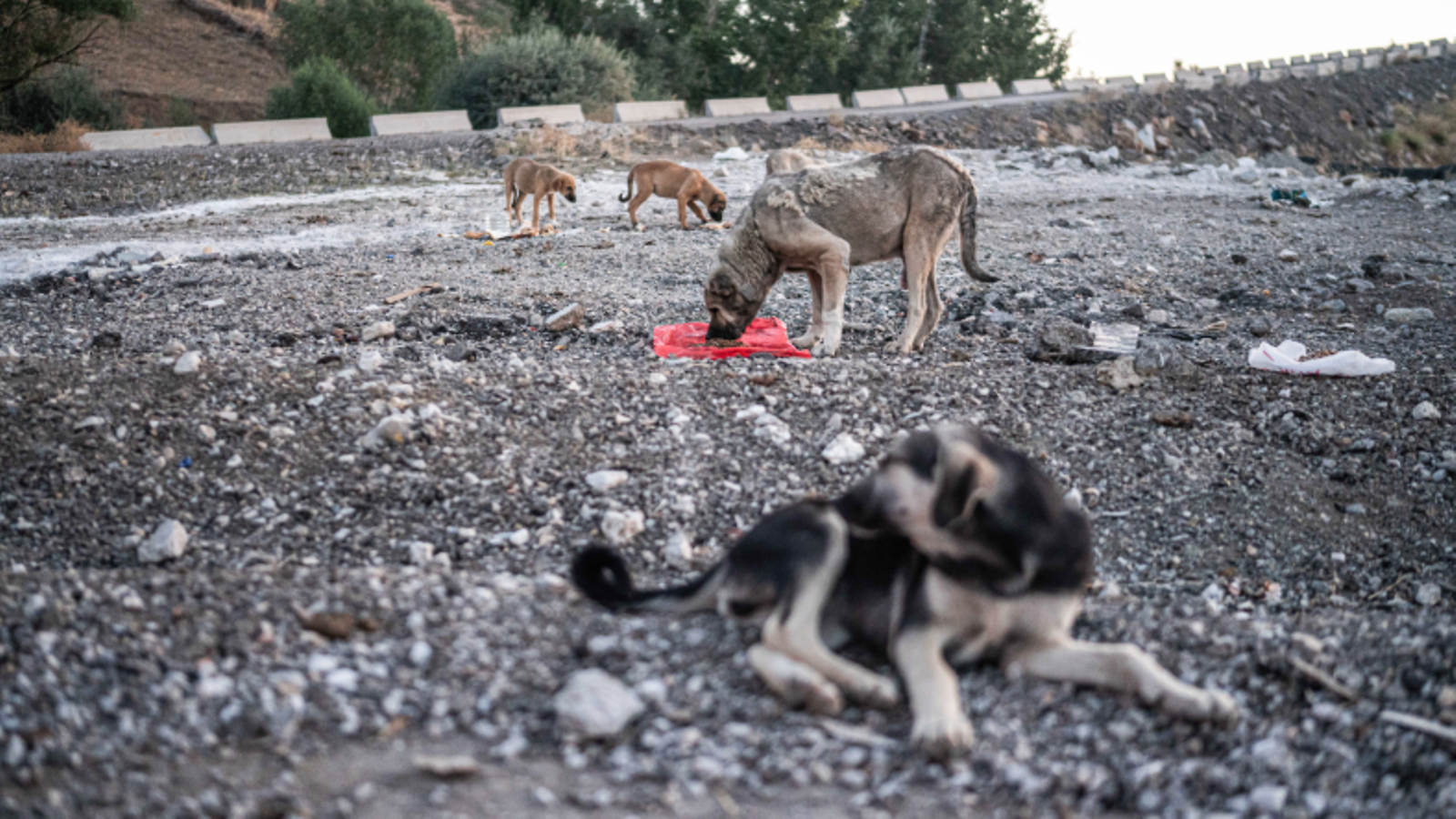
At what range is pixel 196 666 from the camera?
9.20 feet

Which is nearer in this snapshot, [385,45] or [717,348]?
[717,348]

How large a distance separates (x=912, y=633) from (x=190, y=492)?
12.7ft

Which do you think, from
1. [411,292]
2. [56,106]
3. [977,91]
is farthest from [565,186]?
[977,91]

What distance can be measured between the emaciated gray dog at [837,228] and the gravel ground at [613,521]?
2.28ft

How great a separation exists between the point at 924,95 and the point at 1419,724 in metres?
28.3

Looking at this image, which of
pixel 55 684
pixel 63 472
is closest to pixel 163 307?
pixel 63 472

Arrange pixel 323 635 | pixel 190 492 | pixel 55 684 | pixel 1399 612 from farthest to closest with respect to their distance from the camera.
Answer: pixel 190 492
pixel 1399 612
pixel 323 635
pixel 55 684

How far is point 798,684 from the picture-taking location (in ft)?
8.69

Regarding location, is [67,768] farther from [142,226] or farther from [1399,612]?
[142,226]

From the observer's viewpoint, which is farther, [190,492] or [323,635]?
[190,492]

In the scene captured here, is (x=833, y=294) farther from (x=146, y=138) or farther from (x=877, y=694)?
(x=146, y=138)

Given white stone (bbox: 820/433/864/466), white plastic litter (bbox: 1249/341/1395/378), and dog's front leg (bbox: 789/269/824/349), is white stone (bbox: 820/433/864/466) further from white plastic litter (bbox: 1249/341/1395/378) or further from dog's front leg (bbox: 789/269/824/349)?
white plastic litter (bbox: 1249/341/1395/378)

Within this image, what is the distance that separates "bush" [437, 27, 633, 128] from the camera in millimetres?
24875

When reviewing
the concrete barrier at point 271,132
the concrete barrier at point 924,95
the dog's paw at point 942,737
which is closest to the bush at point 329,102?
the concrete barrier at point 271,132
